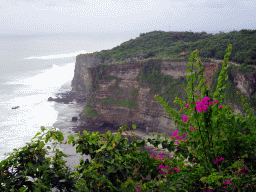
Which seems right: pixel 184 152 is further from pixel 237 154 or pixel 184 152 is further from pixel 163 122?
pixel 163 122

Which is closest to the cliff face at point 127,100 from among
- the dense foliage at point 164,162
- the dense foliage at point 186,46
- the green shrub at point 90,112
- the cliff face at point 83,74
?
the green shrub at point 90,112

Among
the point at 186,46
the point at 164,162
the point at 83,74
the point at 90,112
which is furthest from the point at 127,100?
the point at 164,162

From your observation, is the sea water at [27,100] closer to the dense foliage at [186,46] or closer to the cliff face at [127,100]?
the cliff face at [127,100]

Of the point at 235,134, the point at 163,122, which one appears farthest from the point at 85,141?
the point at 163,122

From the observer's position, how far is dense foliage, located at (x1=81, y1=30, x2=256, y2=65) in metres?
20.6

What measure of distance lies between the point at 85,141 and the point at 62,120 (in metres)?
27.2

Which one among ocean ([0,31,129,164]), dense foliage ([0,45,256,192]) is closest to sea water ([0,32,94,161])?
ocean ([0,31,129,164])

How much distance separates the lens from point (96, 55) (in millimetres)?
34844

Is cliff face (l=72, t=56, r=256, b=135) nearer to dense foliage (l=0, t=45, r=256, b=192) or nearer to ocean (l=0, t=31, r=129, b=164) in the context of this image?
ocean (l=0, t=31, r=129, b=164)

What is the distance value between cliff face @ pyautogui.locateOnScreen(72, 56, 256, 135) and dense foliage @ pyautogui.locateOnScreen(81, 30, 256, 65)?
3.96 m

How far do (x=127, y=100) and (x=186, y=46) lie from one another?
36.8ft

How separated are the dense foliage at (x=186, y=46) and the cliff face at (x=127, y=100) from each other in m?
3.96

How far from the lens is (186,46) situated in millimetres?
28609

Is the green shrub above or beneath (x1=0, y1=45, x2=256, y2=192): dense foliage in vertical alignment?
beneath
